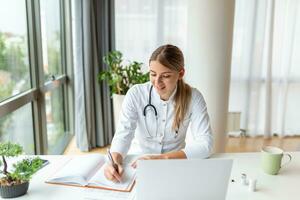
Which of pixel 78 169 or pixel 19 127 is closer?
pixel 78 169

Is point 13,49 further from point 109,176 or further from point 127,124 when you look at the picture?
point 109,176

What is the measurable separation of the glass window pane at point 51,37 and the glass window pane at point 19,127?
0.58 meters

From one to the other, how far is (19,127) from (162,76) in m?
1.43

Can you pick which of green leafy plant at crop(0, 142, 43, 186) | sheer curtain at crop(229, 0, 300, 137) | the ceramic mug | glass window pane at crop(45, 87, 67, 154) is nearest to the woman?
the ceramic mug

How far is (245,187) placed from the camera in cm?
126

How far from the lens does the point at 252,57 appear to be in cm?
389

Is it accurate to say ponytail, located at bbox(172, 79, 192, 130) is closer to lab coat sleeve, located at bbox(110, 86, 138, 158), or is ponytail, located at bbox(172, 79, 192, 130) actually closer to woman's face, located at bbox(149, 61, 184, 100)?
woman's face, located at bbox(149, 61, 184, 100)

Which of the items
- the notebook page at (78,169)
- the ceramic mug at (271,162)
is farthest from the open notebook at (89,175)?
the ceramic mug at (271,162)

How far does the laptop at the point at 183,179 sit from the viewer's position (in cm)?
102

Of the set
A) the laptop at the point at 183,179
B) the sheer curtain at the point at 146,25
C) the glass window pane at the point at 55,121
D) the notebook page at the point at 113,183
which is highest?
the sheer curtain at the point at 146,25

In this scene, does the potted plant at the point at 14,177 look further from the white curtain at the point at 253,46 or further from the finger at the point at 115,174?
the white curtain at the point at 253,46

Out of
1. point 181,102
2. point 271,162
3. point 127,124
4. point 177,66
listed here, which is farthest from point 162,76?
point 271,162

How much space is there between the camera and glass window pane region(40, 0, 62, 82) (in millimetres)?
2972

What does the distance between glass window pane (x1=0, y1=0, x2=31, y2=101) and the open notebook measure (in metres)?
0.95
